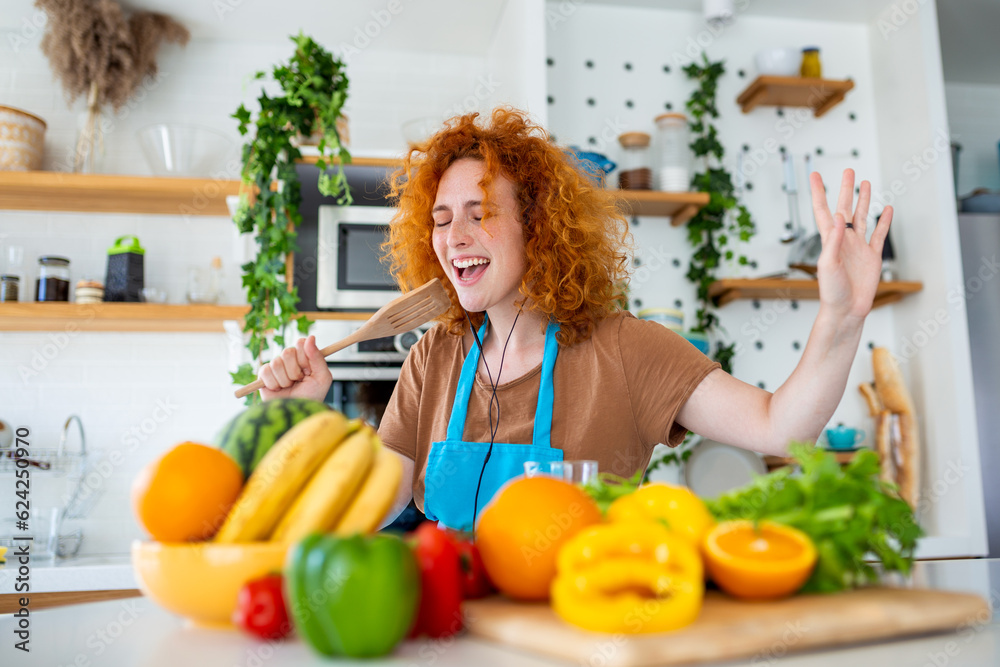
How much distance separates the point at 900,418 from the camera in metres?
2.81

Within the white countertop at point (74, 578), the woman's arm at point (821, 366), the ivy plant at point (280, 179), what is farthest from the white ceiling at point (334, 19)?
the woman's arm at point (821, 366)

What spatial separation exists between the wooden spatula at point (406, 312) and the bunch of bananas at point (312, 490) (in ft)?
2.14

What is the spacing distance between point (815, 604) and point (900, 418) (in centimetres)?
257

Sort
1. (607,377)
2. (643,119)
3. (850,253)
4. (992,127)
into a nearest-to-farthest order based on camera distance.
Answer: (850,253)
(607,377)
(643,119)
(992,127)

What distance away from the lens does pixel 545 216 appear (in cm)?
155

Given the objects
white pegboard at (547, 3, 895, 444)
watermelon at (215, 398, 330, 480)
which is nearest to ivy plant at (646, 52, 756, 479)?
white pegboard at (547, 3, 895, 444)

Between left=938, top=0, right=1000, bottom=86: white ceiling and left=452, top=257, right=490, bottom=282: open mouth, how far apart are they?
8.70 ft

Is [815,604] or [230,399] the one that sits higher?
[230,399]

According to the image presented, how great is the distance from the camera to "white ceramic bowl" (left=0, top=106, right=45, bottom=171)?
2.50 m

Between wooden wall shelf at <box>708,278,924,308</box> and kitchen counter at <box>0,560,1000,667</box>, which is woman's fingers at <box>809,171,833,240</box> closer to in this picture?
kitchen counter at <box>0,560,1000,667</box>

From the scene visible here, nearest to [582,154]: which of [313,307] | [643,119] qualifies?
[643,119]

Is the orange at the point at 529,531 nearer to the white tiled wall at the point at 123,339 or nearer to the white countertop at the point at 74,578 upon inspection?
the white countertop at the point at 74,578

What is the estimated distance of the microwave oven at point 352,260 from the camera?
231 cm

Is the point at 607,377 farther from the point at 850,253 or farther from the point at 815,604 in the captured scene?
the point at 815,604
